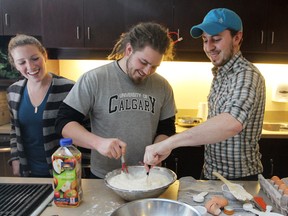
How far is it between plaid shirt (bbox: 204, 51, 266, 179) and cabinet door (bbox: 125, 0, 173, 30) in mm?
1264

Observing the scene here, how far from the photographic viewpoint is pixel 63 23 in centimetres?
262

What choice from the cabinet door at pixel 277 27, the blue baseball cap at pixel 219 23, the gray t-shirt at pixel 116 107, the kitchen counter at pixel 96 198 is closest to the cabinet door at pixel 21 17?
the gray t-shirt at pixel 116 107

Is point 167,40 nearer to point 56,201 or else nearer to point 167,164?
point 56,201

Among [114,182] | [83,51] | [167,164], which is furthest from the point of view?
[83,51]

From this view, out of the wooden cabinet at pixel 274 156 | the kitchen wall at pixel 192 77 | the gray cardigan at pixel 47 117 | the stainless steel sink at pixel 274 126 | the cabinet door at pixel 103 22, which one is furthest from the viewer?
the kitchen wall at pixel 192 77

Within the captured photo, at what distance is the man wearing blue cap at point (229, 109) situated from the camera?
1.14 m

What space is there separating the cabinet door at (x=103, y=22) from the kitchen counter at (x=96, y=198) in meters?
1.62

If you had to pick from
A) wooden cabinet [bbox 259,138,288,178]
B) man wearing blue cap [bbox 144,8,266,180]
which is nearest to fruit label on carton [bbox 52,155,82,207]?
man wearing blue cap [bbox 144,8,266,180]

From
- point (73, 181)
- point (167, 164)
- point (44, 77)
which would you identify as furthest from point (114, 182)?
point (167, 164)

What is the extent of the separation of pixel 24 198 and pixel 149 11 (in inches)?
77.2

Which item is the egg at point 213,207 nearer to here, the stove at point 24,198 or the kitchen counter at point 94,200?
the kitchen counter at point 94,200

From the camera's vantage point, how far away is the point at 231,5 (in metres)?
2.55

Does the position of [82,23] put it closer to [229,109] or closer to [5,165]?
[5,165]

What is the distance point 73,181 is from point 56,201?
0.12m
